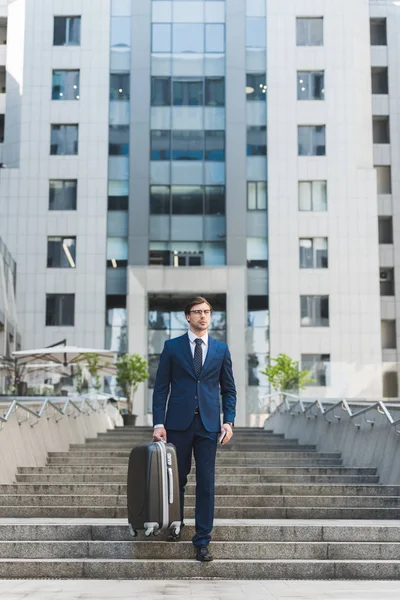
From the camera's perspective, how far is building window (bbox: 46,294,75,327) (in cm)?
4300

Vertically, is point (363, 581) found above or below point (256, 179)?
below

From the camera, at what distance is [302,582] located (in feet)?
22.1

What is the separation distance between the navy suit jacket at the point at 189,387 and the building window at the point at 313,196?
3752 cm

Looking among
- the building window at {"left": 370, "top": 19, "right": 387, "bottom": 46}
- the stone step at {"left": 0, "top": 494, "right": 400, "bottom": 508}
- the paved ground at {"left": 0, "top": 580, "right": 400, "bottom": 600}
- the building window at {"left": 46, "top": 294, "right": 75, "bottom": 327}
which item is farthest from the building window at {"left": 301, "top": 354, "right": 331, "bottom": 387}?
the paved ground at {"left": 0, "top": 580, "right": 400, "bottom": 600}

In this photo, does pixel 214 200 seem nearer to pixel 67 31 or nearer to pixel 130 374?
pixel 130 374

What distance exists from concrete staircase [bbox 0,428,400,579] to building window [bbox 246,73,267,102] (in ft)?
117

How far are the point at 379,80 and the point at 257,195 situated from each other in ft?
35.2

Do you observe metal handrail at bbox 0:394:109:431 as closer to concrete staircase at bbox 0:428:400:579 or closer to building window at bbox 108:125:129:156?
concrete staircase at bbox 0:428:400:579

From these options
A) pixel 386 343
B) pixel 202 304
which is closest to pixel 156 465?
pixel 202 304

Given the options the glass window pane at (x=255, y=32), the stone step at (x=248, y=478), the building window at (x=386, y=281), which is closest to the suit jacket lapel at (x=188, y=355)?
the stone step at (x=248, y=478)

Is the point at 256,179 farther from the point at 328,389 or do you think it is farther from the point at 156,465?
the point at 156,465

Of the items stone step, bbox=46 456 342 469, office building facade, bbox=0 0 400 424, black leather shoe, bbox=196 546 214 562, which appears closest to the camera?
black leather shoe, bbox=196 546 214 562

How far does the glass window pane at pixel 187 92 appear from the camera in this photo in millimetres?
44438

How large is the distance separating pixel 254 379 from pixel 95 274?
9277 mm
